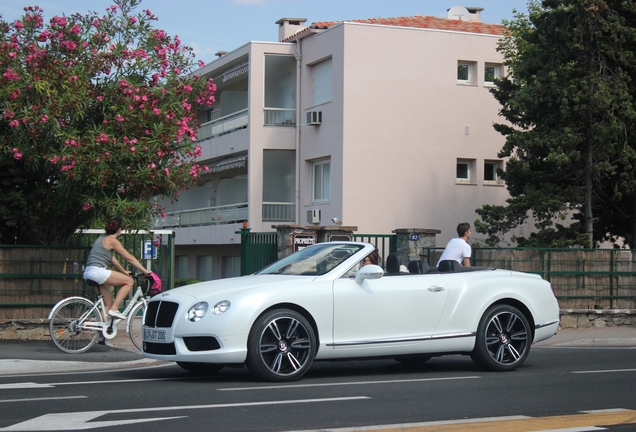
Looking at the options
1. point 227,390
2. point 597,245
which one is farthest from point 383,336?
point 597,245

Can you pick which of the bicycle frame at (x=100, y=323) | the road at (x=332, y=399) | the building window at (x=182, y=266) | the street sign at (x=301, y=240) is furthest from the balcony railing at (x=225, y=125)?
the road at (x=332, y=399)

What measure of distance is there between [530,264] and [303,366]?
10228mm

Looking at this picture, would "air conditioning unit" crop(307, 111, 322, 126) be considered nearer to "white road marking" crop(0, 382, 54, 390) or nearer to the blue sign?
the blue sign

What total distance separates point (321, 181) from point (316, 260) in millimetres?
20885

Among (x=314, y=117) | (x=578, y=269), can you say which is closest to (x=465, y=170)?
(x=314, y=117)

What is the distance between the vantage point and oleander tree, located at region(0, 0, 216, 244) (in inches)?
533

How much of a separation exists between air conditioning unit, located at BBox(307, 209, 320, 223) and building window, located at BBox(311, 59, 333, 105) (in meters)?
3.61

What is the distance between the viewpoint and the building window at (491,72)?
31562mm

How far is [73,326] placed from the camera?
41.3 ft

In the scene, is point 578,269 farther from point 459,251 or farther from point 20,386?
point 20,386

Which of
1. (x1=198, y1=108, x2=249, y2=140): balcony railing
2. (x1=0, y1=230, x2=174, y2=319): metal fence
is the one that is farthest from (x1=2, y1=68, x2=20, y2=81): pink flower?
(x1=198, y1=108, x2=249, y2=140): balcony railing

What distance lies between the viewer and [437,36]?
3041 cm

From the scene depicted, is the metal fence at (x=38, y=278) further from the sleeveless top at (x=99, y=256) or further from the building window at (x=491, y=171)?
the building window at (x=491, y=171)

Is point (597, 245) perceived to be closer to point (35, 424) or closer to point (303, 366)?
point (303, 366)
